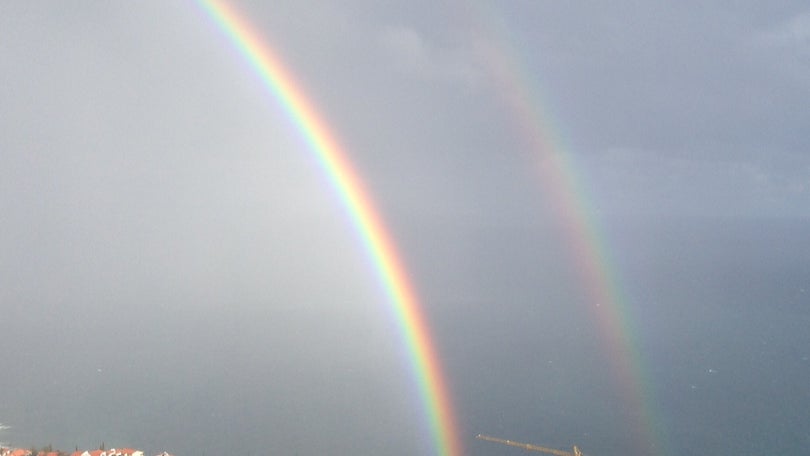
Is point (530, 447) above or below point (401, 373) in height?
below

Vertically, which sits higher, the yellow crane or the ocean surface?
the ocean surface

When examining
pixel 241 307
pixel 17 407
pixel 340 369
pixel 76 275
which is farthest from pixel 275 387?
pixel 76 275

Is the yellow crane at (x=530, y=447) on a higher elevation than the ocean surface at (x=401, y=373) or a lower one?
lower

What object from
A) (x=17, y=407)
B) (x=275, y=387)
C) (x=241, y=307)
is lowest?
(x=17, y=407)

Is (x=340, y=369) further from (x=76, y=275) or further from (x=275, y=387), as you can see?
(x=76, y=275)

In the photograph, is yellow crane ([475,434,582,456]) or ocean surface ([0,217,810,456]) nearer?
yellow crane ([475,434,582,456])

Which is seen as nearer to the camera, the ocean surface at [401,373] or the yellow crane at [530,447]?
the yellow crane at [530,447]

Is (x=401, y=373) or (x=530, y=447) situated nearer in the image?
(x=530, y=447)

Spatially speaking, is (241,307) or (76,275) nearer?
(241,307)
